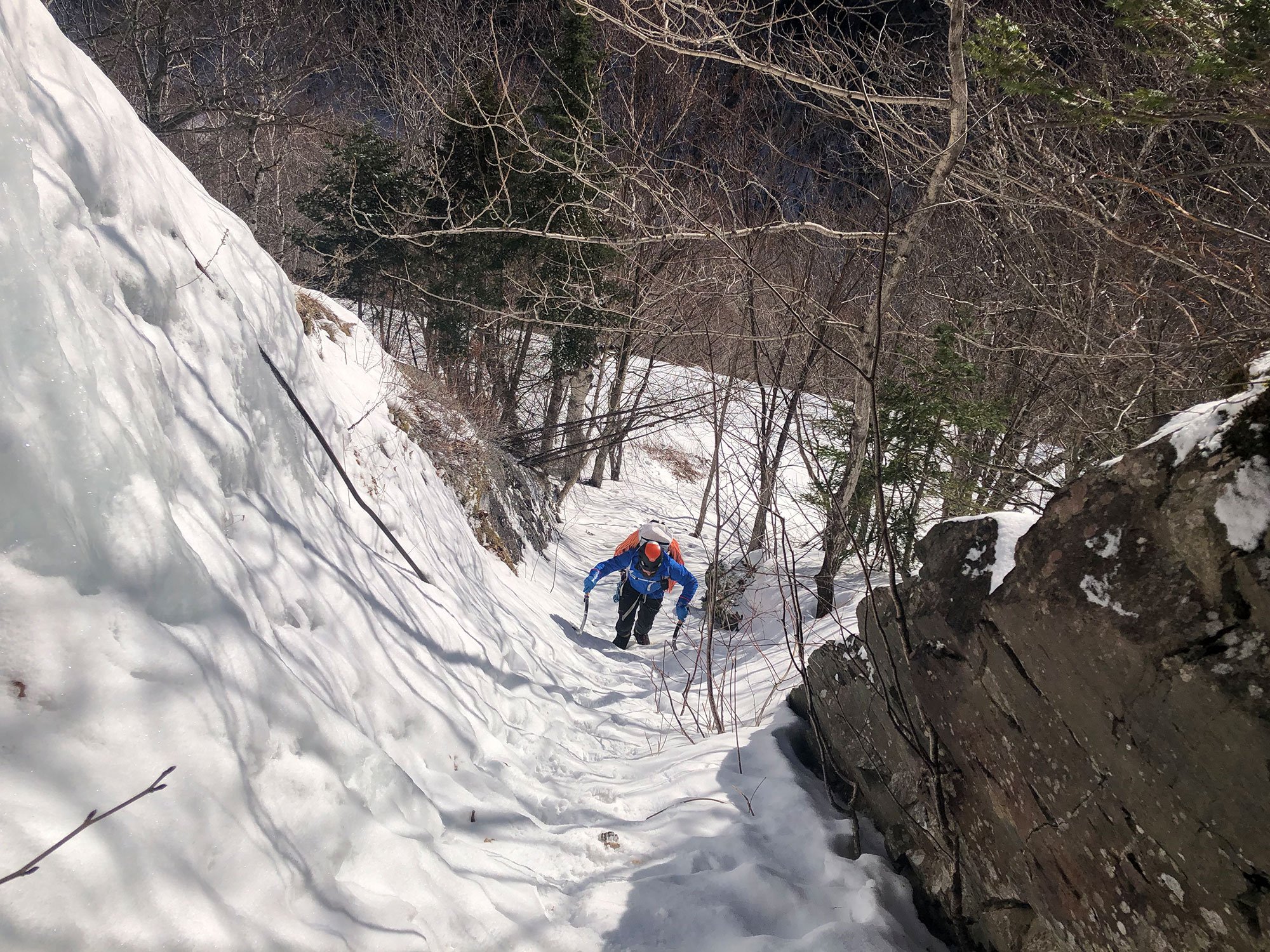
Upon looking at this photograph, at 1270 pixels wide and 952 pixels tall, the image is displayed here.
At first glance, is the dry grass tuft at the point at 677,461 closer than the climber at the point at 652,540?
No

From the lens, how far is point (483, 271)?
13148 millimetres

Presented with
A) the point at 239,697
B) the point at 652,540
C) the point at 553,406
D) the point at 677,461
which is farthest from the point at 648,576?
the point at 677,461

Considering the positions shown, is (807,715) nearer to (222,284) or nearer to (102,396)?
(102,396)

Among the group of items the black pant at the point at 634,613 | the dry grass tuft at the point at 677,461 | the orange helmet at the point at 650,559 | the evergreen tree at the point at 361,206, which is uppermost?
the evergreen tree at the point at 361,206

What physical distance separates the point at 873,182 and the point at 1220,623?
11.1m

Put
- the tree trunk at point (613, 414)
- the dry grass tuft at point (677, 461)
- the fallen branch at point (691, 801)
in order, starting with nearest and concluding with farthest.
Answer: the fallen branch at point (691, 801) < the tree trunk at point (613, 414) < the dry grass tuft at point (677, 461)

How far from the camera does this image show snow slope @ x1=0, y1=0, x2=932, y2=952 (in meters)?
1.41

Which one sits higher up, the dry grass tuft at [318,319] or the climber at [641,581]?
the dry grass tuft at [318,319]

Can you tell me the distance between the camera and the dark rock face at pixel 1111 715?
150 cm

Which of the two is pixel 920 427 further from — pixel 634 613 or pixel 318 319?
pixel 318 319

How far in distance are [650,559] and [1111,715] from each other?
16.7ft

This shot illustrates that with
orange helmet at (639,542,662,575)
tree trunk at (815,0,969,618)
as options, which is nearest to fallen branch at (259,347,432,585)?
tree trunk at (815,0,969,618)

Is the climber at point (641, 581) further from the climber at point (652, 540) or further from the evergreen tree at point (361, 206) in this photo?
the evergreen tree at point (361, 206)

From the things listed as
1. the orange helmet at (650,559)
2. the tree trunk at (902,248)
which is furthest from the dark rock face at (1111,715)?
the orange helmet at (650,559)
